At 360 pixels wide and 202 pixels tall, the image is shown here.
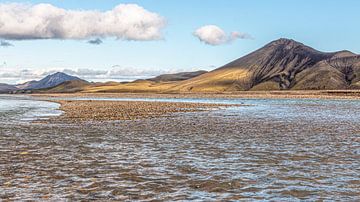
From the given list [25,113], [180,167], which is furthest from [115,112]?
[180,167]

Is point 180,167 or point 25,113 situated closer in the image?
point 180,167

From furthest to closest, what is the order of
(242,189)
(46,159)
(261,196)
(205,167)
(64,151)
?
1. (64,151)
2. (46,159)
3. (205,167)
4. (242,189)
5. (261,196)

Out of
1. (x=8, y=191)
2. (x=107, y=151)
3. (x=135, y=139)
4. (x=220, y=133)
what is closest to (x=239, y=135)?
(x=220, y=133)

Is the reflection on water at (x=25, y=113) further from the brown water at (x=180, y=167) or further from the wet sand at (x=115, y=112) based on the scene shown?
the brown water at (x=180, y=167)

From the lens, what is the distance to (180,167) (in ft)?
60.5

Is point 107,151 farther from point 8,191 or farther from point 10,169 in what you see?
point 8,191

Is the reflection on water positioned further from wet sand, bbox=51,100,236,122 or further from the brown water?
the brown water

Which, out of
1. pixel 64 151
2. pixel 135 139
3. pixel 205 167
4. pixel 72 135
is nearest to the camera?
pixel 205 167

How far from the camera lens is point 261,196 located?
13469 millimetres

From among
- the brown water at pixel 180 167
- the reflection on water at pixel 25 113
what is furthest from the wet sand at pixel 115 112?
the brown water at pixel 180 167

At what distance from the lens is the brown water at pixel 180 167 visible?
1391cm

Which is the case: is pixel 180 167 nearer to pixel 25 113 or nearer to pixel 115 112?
pixel 115 112

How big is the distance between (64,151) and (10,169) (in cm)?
539

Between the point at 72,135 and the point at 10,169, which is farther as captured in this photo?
the point at 72,135
